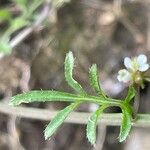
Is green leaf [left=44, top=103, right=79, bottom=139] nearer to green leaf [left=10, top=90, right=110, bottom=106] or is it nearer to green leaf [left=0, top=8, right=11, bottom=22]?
green leaf [left=10, top=90, right=110, bottom=106]

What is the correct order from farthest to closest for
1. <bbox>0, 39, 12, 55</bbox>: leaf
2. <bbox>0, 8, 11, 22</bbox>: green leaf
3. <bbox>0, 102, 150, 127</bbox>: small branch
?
<bbox>0, 8, 11, 22</bbox>: green leaf
<bbox>0, 39, 12, 55</bbox>: leaf
<bbox>0, 102, 150, 127</bbox>: small branch

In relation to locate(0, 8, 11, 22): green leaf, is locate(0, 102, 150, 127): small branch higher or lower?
lower

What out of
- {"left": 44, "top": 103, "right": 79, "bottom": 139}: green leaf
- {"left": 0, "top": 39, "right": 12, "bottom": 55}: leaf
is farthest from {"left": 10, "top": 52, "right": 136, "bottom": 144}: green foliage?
{"left": 0, "top": 39, "right": 12, "bottom": 55}: leaf

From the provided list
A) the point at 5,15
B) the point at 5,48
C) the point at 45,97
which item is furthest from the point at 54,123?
the point at 5,15

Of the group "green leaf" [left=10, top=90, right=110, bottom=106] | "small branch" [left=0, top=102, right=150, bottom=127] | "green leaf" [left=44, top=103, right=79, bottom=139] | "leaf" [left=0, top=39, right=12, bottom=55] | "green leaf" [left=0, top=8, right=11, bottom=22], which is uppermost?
"green leaf" [left=0, top=8, right=11, bottom=22]

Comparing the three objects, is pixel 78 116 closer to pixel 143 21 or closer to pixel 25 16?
pixel 25 16

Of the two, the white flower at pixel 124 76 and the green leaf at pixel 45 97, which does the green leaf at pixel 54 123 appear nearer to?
the green leaf at pixel 45 97

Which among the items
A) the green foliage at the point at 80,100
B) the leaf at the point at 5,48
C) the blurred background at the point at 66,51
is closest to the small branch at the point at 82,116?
the green foliage at the point at 80,100
